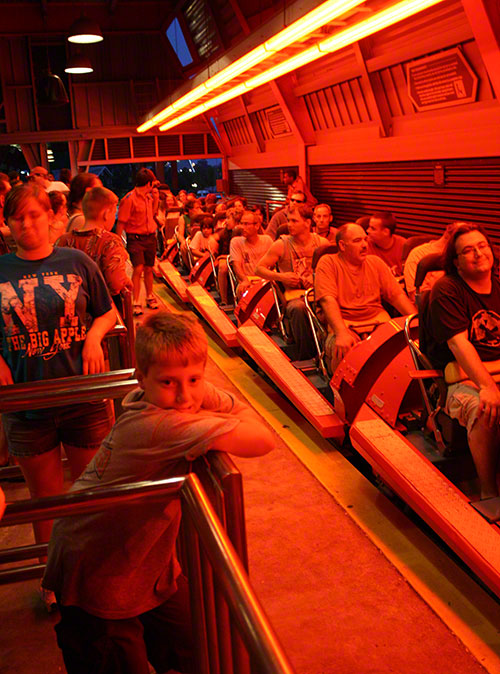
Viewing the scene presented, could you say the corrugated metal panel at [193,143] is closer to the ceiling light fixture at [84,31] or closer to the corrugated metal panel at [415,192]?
the corrugated metal panel at [415,192]

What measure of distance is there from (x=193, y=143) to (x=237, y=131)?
8.15 ft

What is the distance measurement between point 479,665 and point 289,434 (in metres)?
2.29

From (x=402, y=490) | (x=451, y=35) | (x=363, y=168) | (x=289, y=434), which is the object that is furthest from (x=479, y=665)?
(x=363, y=168)

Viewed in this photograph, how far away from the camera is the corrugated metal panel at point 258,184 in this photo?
1262 centimetres

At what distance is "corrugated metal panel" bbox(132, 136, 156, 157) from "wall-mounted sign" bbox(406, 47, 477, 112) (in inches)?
420

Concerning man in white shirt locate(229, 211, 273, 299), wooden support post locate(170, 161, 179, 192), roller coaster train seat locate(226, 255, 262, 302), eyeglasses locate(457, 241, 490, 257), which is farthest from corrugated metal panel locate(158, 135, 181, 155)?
eyeglasses locate(457, 241, 490, 257)

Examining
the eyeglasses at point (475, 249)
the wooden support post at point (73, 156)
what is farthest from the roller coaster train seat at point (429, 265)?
the wooden support post at point (73, 156)

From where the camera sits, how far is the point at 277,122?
11.6 metres

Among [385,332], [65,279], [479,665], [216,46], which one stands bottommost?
[479,665]

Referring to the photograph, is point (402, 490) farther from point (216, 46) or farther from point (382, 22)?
point (216, 46)

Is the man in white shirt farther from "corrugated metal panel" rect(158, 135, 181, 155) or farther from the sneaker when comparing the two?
"corrugated metal panel" rect(158, 135, 181, 155)

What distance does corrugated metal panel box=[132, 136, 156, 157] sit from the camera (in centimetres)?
1658

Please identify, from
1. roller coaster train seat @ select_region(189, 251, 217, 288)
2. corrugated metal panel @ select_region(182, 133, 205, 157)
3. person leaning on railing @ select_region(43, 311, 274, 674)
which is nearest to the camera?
person leaning on railing @ select_region(43, 311, 274, 674)

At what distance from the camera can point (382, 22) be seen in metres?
4.54
